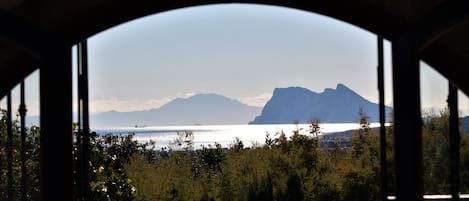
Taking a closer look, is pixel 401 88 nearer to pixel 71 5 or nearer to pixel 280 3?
pixel 280 3

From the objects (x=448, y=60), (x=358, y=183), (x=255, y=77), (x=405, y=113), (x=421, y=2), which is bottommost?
(x=358, y=183)

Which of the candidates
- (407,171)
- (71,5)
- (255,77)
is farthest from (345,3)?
(255,77)

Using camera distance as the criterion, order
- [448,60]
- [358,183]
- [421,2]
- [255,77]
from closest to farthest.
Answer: [421,2], [448,60], [358,183], [255,77]

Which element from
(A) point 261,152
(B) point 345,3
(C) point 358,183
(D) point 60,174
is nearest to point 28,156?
(A) point 261,152

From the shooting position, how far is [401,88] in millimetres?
3211

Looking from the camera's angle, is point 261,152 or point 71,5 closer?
point 71,5

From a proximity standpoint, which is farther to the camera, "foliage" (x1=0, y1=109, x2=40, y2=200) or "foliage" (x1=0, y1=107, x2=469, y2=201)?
"foliage" (x1=0, y1=109, x2=40, y2=200)

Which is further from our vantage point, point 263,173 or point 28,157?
point 28,157

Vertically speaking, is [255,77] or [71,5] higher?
[255,77]

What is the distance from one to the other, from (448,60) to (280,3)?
910 millimetres

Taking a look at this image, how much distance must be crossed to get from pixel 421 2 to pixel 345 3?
1.12 ft

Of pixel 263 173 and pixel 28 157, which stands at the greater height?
pixel 28 157

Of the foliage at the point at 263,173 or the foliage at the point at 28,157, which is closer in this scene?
the foliage at the point at 263,173

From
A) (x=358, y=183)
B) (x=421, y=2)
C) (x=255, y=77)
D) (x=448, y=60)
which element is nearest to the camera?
(x=421, y=2)
